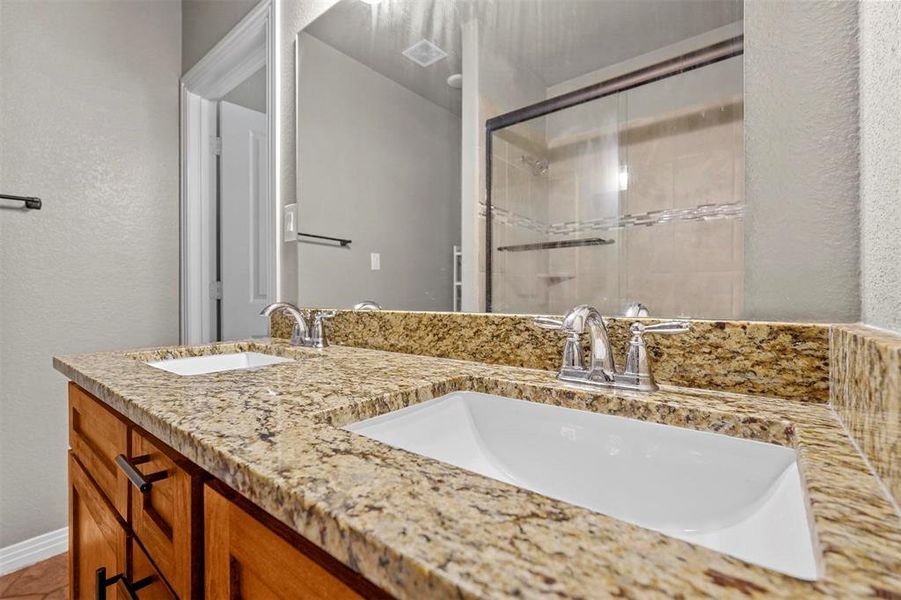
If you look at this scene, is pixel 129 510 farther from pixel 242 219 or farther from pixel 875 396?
pixel 242 219

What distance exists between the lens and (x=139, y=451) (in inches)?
24.5

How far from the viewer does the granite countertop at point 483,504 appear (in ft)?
0.74

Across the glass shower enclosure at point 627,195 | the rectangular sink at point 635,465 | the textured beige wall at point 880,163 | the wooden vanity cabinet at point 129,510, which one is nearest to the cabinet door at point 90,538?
the wooden vanity cabinet at point 129,510

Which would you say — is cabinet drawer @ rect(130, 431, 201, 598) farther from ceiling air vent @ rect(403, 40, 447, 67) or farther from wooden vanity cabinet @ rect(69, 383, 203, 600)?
ceiling air vent @ rect(403, 40, 447, 67)

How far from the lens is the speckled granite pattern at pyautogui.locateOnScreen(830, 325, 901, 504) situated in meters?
0.32

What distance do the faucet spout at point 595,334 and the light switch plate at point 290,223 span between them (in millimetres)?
1111

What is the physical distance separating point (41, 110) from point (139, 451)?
71.8 inches

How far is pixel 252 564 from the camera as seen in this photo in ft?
1.28

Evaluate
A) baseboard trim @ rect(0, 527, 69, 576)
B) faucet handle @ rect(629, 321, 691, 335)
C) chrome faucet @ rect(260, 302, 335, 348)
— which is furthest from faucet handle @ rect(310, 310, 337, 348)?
baseboard trim @ rect(0, 527, 69, 576)

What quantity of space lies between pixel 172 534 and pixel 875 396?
742mm

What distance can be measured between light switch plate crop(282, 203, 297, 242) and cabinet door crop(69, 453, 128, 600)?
2.72ft

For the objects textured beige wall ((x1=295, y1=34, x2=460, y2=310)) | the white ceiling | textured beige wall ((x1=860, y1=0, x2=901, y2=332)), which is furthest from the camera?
textured beige wall ((x1=295, y1=34, x2=460, y2=310))

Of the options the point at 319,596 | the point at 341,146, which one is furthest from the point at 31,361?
the point at 319,596

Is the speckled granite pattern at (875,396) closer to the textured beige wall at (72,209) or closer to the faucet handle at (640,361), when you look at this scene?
the faucet handle at (640,361)
